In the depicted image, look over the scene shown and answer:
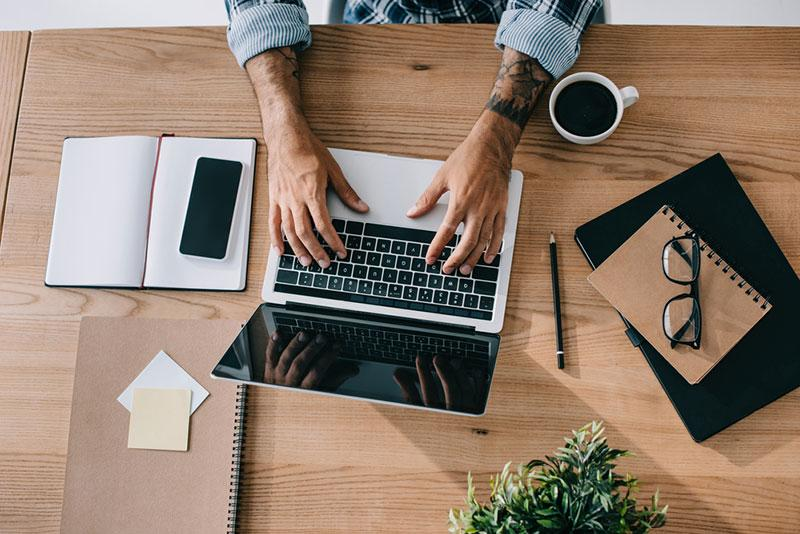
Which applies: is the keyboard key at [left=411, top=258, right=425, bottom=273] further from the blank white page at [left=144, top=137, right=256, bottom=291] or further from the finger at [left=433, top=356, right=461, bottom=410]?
the blank white page at [left=144, top=137, right=256, bottom=291]

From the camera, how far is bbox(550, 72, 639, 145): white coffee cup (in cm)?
85

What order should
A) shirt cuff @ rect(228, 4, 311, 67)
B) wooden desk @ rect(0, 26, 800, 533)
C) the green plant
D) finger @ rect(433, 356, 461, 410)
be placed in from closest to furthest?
the green plant < finger @ rect(433, 356, 461, 410) < wooden desk @ rect(0, 26, 800, 533) < shirt cuff @ rect(228, 4, 311, 67)

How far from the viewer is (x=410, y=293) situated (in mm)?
844

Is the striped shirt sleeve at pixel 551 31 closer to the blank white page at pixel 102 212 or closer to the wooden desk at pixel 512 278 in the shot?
the wooden desk at pixel 512 278

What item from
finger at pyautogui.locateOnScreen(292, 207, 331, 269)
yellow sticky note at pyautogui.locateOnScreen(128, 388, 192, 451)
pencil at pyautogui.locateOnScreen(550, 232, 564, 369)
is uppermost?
finger at pyautogui.locateOnScreen(292, 207, 331, 269)

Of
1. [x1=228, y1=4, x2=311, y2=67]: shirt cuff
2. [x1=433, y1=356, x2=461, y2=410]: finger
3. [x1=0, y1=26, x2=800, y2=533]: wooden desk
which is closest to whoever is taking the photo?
[x1=433, y1=356, x2=461, y2=410]: finger

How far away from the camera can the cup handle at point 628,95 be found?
839mm

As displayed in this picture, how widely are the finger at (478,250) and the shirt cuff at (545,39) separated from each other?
272 mm

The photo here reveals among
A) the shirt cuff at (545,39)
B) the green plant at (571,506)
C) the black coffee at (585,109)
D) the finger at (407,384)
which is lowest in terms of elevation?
the green plant at (571,506)

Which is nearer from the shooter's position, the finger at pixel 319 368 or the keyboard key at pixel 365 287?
the finger at pixel 319 368

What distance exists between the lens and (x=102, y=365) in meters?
0.87

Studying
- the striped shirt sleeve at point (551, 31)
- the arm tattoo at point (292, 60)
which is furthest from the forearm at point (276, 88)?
the striped shirt sleeve at point (551, 31)

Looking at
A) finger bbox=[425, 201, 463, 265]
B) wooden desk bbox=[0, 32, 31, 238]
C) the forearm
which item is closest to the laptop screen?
finger bbox=[425, 201, 463, 265]

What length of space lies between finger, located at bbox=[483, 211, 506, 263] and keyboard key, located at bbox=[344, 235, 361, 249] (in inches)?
7.5
